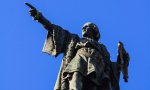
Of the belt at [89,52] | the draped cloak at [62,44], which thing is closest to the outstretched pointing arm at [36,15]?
the draped cloak at [62,44]

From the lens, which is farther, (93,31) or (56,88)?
(93,31)

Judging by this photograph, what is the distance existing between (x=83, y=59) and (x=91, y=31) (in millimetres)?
1668

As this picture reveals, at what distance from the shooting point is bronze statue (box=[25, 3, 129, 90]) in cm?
2081

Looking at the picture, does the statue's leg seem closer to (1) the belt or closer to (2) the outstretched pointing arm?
(1) the belt

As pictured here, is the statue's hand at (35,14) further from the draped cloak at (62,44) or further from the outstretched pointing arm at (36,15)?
the draped cloak at (62,44)

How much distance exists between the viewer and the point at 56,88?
20.9m

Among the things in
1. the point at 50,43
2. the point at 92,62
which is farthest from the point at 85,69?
the point at 50,43

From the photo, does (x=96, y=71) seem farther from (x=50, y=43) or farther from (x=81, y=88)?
(x=50, y=43)

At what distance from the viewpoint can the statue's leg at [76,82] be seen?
20.3m

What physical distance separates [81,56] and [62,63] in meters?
0.62

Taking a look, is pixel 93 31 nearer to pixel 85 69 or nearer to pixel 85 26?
pixel 85 26

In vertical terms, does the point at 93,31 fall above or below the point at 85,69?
above

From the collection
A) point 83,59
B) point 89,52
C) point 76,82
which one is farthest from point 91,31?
point 76,82

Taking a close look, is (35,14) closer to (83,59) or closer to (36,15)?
(36,15)
